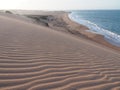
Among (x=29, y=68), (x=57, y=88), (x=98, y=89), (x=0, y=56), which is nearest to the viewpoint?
(x=57, y=88)

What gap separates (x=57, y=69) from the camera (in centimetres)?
444

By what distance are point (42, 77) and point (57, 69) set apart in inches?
26.4

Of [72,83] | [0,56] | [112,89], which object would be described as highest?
[0,56]

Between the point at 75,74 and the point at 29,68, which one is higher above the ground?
the point at 29,68

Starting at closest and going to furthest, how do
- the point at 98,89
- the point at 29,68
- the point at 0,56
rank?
the point at 98,89
the point at 29,68
the point at 0,56

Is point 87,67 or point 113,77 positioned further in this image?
point 87,67

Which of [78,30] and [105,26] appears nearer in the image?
[78,30]

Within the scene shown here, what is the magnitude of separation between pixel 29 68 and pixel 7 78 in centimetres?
71

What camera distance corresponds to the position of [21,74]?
3797 mm

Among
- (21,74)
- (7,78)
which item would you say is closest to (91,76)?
(21,74)

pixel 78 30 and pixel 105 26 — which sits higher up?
pixel 105 26

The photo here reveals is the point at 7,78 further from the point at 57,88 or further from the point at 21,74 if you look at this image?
the point at 57,88

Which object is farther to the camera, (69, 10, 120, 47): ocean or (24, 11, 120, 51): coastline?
(69, 10, 120, 47): ocean

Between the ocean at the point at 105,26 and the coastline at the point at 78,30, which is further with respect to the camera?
the ocean at the point at 105,26
